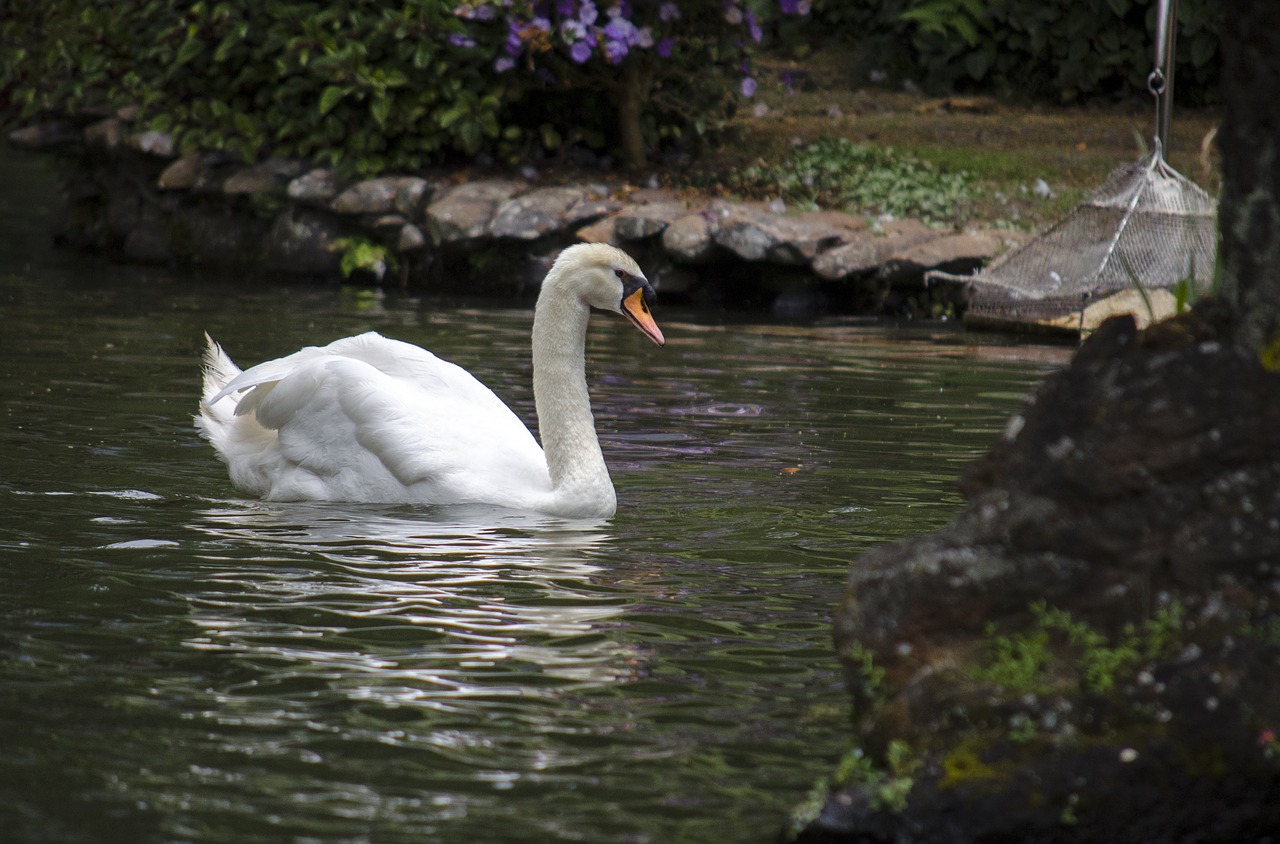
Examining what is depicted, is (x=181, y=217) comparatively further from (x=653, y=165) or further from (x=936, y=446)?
(x=936, y=446)

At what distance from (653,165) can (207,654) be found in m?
10.8

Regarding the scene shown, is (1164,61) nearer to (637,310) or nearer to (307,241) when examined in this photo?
(637,310)

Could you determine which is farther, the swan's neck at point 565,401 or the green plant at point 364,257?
the green plant at point 364,257

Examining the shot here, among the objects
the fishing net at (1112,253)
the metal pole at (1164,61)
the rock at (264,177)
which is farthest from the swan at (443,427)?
the rock at (264,177)

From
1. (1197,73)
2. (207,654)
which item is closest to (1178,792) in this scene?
(207,654)

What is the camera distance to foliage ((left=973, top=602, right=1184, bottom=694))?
9.57ft

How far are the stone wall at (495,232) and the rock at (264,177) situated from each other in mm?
12

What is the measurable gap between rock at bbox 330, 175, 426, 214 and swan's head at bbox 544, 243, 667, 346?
750 centimetres

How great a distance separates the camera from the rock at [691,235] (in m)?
12.3

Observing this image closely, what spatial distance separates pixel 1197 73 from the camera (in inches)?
656

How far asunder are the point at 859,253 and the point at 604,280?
256 inches

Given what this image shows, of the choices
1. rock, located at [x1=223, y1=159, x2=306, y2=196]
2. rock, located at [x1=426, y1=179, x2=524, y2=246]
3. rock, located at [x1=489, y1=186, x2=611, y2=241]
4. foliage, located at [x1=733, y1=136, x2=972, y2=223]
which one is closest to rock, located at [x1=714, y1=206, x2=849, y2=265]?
foliage, located at [x1=733, y1=136, x2=972, y2=223]

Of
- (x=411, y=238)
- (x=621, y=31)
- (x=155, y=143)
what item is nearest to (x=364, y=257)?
(x=411, y=238)

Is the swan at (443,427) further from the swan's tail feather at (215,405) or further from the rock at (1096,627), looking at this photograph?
the rock at (1096,627)
